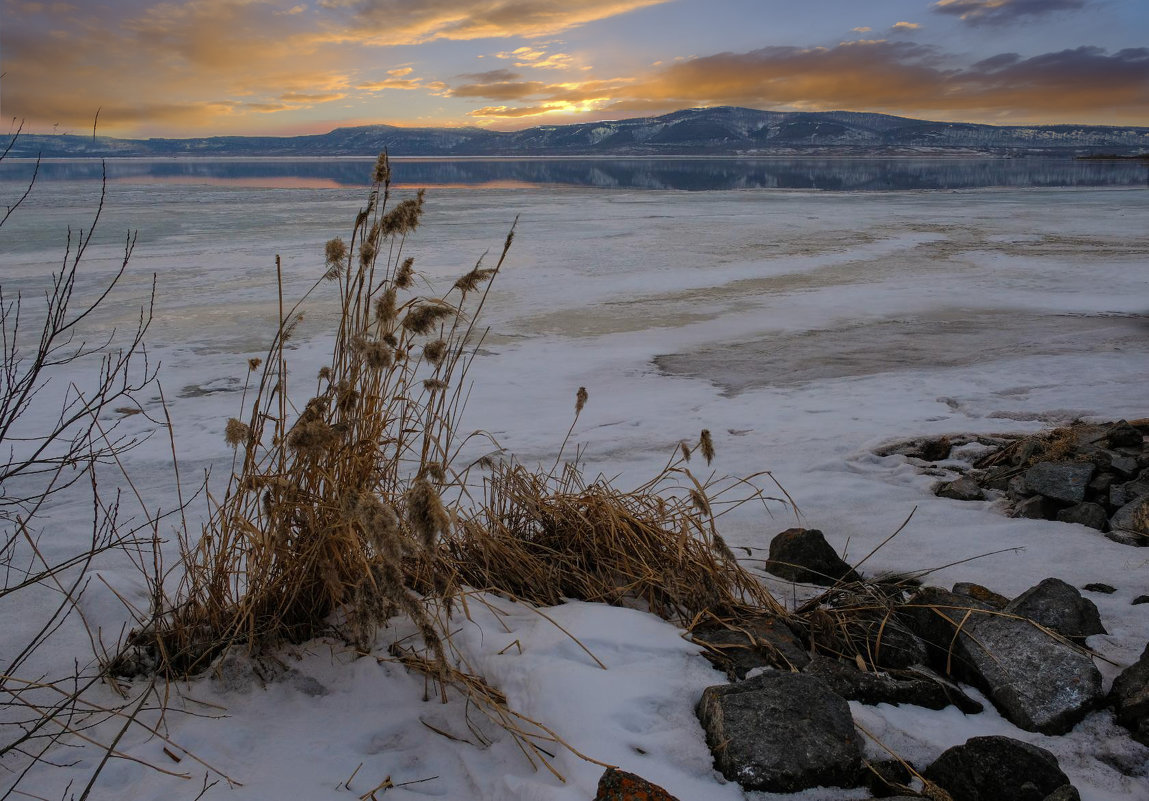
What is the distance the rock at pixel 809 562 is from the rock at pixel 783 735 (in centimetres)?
113

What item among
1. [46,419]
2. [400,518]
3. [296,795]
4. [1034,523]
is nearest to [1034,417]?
[1034,523]

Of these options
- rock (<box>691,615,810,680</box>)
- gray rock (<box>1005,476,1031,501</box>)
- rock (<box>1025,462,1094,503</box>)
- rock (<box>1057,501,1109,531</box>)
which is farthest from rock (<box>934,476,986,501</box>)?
rock (<box>691,615,810,680</box>)

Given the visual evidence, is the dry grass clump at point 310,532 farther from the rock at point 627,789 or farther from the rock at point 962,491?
the rock at point 962,491

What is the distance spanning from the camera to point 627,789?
1.70 m

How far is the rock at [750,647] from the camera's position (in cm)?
234

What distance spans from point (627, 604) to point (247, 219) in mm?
19315

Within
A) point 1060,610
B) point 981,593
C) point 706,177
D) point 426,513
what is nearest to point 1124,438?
A: point 981,593

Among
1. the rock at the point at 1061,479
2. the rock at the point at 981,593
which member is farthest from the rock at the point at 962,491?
the rock at the point at 981,593

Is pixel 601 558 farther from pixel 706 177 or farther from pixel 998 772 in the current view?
pixel 706 177

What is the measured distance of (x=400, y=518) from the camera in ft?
7.04

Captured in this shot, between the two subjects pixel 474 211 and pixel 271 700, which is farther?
pixel 474 211

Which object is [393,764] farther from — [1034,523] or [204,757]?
[1034,523]

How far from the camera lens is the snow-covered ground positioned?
205cm

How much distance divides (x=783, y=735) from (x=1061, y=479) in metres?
2.69
